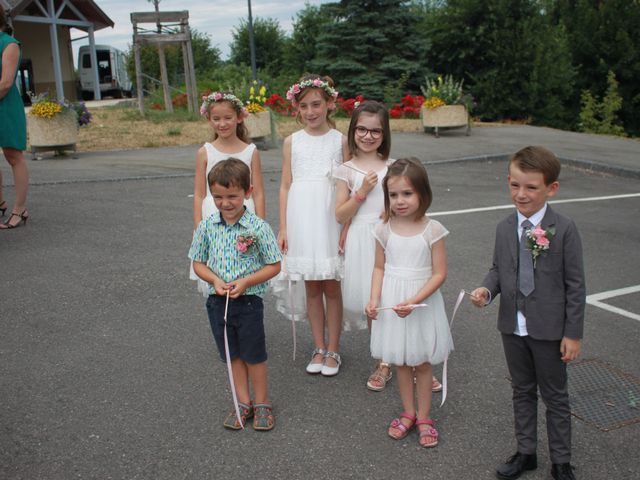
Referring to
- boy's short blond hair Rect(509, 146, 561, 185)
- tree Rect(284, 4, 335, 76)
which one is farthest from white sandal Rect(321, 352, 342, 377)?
tree Rect(284, 4, 335, 76)

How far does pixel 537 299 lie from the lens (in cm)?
288

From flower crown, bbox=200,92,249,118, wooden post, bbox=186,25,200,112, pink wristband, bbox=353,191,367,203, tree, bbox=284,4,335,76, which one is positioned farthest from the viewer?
tree, bbox=284,4,335,76

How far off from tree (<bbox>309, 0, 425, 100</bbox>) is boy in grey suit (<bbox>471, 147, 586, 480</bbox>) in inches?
781

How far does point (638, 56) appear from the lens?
2394cm

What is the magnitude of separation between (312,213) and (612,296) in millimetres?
2808

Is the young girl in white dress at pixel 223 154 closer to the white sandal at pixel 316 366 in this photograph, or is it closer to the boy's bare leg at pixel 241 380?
the boy's bare leg at pixel 241 380

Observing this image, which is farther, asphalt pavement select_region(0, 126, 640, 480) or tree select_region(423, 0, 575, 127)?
tree select_region(423, 0, 575, 127)

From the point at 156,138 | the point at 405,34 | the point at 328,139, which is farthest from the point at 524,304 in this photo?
the point at 405,34

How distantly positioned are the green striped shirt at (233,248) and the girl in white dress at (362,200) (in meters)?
0.66

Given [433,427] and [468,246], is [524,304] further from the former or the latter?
[468,246]

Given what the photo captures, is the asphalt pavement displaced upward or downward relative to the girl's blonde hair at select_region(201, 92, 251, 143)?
downward

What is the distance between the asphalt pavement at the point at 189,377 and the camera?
3.14 m

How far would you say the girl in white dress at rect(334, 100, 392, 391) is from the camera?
3852mm

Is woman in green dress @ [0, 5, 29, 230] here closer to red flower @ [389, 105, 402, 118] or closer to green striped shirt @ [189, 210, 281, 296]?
green striped shirt @ [189, 210, 281, 296]
